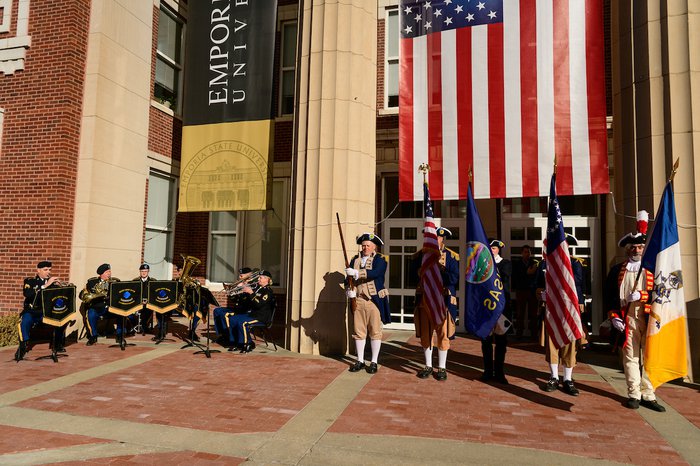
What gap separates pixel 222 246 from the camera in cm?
1283

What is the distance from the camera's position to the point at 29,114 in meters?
9.55

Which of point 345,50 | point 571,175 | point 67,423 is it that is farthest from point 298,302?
point 571,175

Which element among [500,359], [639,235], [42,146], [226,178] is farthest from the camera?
[226,178]

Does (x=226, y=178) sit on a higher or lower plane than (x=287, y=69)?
lower

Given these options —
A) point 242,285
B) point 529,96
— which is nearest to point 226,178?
point 242,285

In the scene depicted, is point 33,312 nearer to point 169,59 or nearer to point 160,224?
point 160,224

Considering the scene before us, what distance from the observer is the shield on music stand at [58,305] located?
747 cm

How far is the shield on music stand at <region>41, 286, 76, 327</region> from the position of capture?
7469 mm

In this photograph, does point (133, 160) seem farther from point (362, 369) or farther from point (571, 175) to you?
point (571, 175)

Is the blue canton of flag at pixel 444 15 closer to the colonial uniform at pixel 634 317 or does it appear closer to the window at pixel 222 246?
the colonial uniform at pixel 634 317

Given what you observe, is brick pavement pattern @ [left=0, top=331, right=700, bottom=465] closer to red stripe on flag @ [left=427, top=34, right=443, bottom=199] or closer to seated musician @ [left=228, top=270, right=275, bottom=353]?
seated musician @ [left=228, top=270, right=275, bottom=353]

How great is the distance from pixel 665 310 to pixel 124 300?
8.64 metres

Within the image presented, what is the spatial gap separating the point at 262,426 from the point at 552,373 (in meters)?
3.86

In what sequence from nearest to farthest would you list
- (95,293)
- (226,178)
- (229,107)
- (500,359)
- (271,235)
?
(500,359), (95,293), (226,178), (229,107), (271,235)
